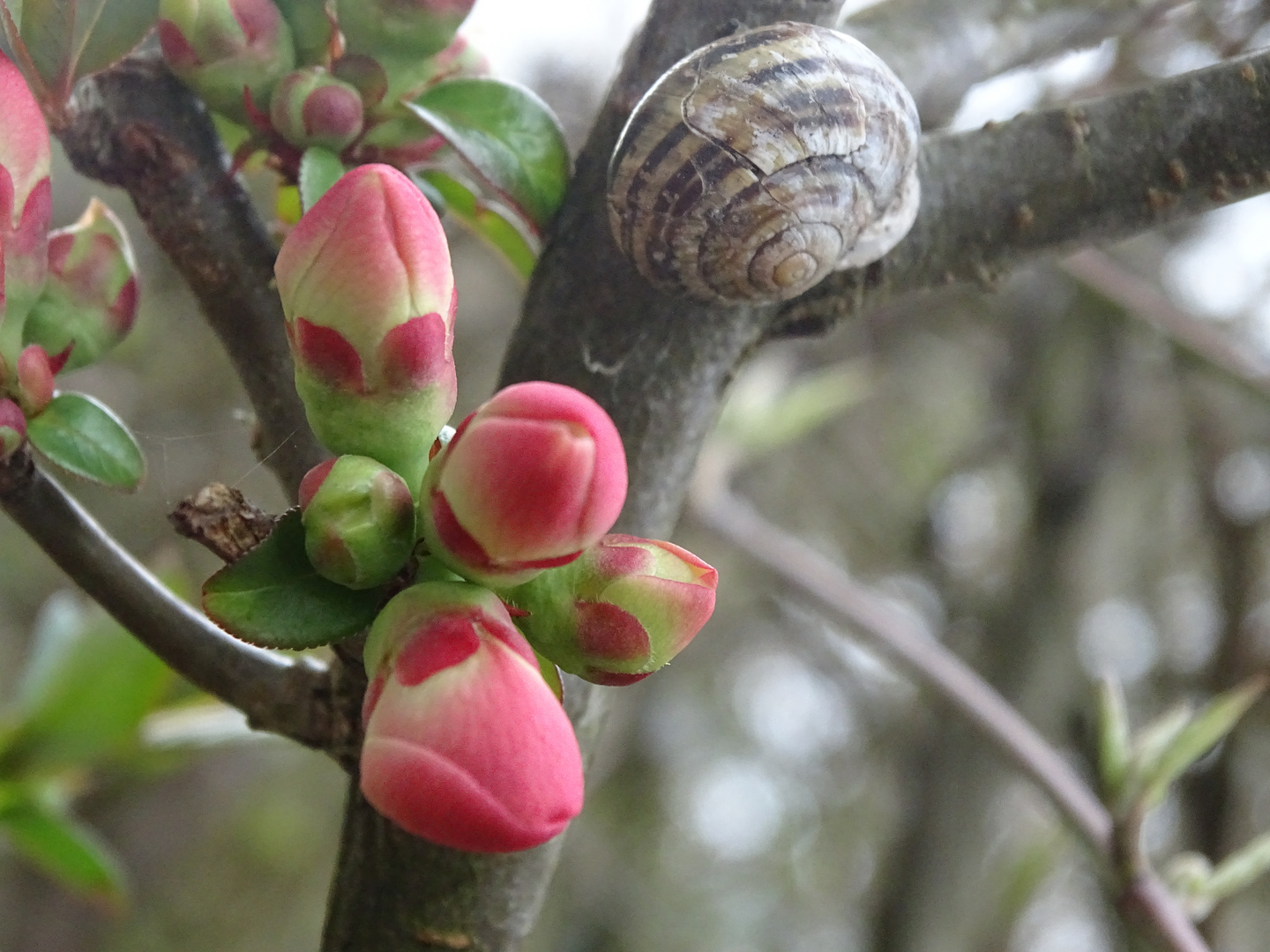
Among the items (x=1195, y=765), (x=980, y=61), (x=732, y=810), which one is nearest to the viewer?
(x=980, y=61)

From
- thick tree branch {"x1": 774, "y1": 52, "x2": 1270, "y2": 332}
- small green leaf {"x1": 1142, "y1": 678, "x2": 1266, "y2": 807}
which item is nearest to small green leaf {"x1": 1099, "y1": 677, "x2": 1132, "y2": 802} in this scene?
small green leaf {"x1": 1142, "y1": 678, "x2": 1266, "y2": 807}

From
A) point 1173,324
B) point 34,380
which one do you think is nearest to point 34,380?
point 34,380

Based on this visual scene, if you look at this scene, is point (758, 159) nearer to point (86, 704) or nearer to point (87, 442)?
point (87, 442)

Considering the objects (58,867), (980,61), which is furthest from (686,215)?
(58,867)

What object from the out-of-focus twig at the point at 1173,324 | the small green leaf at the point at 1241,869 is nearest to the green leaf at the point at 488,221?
the small green leaf at the point at 1241,869

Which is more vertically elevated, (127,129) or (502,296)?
(127,129)

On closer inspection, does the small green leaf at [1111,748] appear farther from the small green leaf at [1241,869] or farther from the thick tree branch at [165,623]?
the thick tree branch at [165,623]

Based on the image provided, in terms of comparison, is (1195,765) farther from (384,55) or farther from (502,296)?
(384,55)
